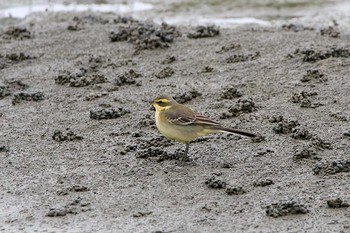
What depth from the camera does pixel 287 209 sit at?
26.2 feet

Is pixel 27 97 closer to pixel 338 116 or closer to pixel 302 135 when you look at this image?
pixel 302 135

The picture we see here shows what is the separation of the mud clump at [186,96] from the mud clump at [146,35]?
218 centimetres

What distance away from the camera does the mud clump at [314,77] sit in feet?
39.4

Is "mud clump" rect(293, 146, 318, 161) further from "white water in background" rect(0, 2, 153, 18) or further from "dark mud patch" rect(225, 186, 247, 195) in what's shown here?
"white water in background" rect(0, 2, 153, 18)

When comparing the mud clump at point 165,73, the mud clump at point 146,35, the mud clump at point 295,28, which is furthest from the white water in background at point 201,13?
the mud clump at point 165,73

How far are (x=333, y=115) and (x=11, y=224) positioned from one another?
4.43 meters

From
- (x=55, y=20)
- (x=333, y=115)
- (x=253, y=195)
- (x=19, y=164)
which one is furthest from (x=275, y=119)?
(x=55, y=20)

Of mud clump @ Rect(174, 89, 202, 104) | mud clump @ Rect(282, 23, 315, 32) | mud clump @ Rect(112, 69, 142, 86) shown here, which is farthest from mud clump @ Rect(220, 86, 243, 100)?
mud clump @ Rect(282, 23, 315, 32)

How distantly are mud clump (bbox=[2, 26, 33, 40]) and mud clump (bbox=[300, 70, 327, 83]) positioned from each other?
537 cm

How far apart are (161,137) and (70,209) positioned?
2399mm

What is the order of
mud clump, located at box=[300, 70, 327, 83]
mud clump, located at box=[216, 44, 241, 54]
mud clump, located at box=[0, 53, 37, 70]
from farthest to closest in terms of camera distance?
1. mud clump, located at box=[0, 53, 37, 70]
2. mud clump, located at box=[216, 44, 241, 54]
3. mud clump, located at box=[300, 70, 327, 83]

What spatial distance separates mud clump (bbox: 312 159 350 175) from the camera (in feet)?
29.3

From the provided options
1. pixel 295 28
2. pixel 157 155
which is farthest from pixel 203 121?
pixel 295 28

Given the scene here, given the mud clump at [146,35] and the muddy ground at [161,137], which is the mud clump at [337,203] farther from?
the mud clump at [146,35]
